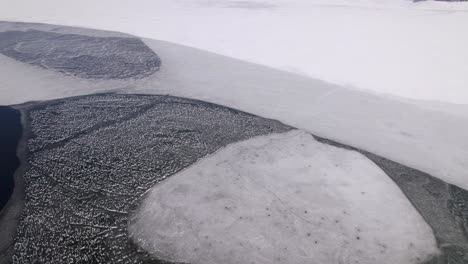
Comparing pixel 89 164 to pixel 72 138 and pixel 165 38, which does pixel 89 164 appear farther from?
pixel 165 38

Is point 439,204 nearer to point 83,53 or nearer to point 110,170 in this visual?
point 110,170

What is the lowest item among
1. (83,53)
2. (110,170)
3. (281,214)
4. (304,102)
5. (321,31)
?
(110,170)

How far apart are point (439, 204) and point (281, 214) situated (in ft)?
4.25

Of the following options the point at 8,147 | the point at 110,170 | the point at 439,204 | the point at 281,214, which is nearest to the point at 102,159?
the point at 110,170

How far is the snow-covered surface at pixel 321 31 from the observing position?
16.3 ft

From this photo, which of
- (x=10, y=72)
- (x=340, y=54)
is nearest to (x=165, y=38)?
(x=10, y=72)

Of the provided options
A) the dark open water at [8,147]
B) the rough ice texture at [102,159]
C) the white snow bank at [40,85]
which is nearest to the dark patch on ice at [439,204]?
the rough ice texture at [102,159]

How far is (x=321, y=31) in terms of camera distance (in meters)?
7.30

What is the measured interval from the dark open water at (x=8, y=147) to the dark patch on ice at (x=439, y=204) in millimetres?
3194

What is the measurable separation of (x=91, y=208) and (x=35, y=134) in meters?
1.46

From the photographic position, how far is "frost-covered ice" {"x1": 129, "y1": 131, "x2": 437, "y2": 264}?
7.03ft

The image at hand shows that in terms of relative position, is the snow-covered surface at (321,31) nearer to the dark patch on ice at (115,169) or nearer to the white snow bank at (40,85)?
the dark patch on ice at (115,169)

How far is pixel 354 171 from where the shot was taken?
2967mm

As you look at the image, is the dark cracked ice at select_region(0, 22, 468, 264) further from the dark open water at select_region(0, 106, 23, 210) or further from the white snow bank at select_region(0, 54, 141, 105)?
the white snow bank at select_region(0, 54, 141, 105)
